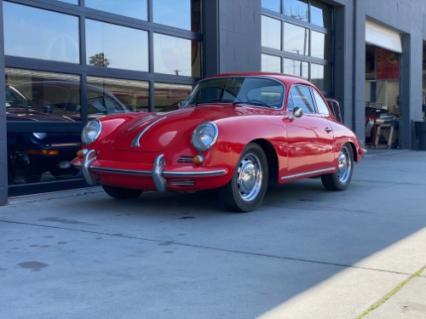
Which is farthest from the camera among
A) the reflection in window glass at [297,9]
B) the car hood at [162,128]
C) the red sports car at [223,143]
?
the reflection in window glass at [297,9]

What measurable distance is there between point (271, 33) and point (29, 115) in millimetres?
6450

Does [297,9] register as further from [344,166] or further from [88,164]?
[88,164]

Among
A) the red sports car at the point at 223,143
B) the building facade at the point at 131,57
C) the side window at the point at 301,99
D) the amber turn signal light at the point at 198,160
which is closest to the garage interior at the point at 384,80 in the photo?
the building facade at the point at 131,57

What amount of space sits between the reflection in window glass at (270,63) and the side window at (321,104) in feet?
13.2

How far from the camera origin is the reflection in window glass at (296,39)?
1277 cm

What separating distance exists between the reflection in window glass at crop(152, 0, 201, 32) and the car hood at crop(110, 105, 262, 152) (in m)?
3.68

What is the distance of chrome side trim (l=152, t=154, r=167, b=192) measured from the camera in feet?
17.9

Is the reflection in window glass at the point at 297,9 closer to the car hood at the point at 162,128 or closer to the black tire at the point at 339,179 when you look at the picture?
the black tire at the point at 339,179

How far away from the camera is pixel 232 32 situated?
10.4 m

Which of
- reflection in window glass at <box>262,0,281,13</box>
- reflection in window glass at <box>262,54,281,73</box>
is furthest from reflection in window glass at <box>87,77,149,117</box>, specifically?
reflection in window glass at <box>262,0,281,13</box>

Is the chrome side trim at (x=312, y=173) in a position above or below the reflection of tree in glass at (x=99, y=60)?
below

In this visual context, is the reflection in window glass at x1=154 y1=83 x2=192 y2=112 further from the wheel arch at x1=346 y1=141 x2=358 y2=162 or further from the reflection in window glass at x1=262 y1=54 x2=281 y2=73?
the wheel arch at x1=346 y1=141 x2=358 y2=162

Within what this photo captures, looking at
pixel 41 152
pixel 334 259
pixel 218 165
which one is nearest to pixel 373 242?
pixel 334 259

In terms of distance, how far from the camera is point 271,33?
12.2 meters
